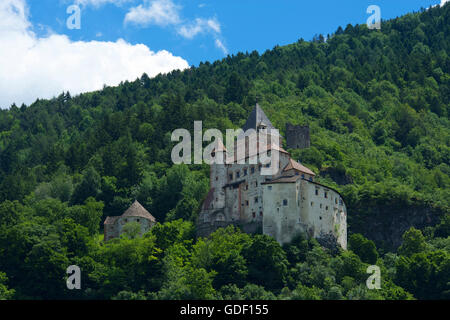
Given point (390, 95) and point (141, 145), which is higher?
point (390, 95)

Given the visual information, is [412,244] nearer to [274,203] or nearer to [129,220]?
[274,203]

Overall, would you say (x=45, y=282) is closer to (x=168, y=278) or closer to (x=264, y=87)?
(x=168, y=278)

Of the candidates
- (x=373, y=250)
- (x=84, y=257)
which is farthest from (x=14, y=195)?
(x=373, y=250)

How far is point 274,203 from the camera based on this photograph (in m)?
86.3

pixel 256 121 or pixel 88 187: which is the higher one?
pixel 256 121

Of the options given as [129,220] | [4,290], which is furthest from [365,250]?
[4,290]

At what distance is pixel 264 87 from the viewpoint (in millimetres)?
168375

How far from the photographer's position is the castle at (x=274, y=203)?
86.0 metres

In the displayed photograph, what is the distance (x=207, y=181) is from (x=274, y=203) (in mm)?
26836

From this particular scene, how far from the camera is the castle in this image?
282ft

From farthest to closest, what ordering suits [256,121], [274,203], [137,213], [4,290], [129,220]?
[256,121] → [137,213] → [129,220] → [274,203] → [4,290]
